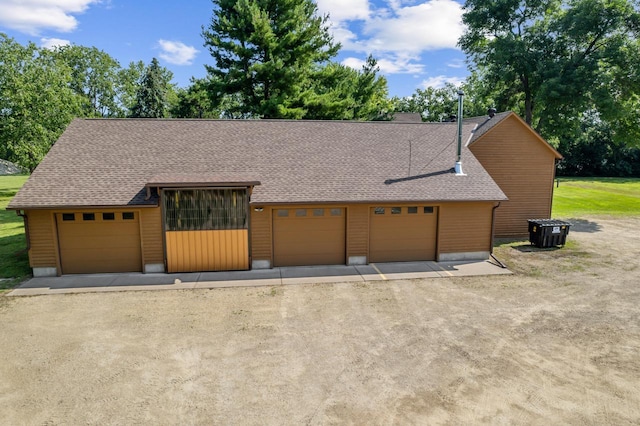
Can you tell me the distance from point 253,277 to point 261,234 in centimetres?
150

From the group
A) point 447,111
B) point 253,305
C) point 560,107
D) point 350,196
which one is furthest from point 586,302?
point 447,111

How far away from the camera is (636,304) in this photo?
1098 centimetres

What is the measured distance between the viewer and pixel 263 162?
47.8 feet

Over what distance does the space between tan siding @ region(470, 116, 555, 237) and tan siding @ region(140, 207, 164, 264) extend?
13875mm

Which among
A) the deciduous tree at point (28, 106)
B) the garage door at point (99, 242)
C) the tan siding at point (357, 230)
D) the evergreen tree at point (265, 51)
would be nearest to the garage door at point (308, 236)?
the tan siding at point (357, 230)

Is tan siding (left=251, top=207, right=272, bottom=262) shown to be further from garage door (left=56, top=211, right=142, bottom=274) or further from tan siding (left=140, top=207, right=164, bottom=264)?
garage door (left=56, top=211, right=142, bottom=274)

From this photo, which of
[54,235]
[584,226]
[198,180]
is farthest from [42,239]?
[584,226]

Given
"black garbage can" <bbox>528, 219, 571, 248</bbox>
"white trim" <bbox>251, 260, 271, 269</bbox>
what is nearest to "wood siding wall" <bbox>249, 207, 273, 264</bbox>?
"white trim" <bbox>251, 260, 271, 269</bbox>

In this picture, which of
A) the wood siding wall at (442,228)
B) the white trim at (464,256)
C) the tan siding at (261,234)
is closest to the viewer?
the tan siding at (261,234)

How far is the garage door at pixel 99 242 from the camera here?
12617 mm

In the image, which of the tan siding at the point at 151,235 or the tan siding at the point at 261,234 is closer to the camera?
the tan siding at the point at 151,235

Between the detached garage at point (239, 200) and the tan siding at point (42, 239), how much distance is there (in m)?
0.03

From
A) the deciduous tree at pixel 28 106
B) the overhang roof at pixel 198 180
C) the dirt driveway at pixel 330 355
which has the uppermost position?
the deciduous tree at pixel 28 106

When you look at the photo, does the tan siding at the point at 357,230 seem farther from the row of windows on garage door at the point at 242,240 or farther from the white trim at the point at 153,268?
the white trim at the point at 153,268
